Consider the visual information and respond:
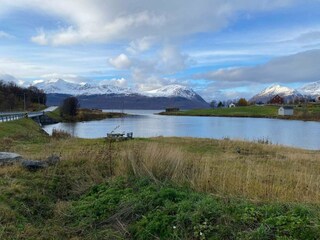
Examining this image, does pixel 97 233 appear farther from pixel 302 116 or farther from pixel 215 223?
pixel 302 116

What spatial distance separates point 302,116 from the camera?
393 ft

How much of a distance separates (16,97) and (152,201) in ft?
440

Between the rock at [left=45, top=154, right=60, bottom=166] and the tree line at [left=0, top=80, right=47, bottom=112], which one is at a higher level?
the tree line at [left=0, top=80, right=47, bottom=112]

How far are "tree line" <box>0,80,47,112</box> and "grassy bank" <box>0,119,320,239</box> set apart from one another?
103m

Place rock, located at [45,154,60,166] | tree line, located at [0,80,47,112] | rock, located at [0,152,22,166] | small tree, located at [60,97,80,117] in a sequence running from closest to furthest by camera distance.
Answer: rock, located at [45,154,60,166] < rock, located at [0,152,22,166] < tree line, located at [0,80,47,112] < small tree, located at [60,97,80,117]

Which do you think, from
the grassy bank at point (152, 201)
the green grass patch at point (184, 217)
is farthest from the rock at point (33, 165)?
the green grass patch at point (184, 217)

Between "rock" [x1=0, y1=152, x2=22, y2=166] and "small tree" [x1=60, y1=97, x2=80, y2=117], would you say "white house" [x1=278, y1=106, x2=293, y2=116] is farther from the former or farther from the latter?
"rock" [x1=0, y1=152, x2=22, y2=166]

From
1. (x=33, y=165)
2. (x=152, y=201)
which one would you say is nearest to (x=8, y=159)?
(x=33, y=165)

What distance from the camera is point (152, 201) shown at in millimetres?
7359

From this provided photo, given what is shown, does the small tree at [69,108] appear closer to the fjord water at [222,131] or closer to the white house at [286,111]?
the fjord water at [222,131]

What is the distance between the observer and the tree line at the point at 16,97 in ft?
362

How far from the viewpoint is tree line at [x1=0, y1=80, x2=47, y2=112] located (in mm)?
110463

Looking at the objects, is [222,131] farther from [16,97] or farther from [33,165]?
[16,97]

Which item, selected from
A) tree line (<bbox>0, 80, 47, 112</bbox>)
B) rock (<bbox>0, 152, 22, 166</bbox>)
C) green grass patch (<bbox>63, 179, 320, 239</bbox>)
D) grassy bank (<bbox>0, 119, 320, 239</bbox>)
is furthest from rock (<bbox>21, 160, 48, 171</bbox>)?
tree line (<bbox>0, 80, 47, 112</bbox>)
